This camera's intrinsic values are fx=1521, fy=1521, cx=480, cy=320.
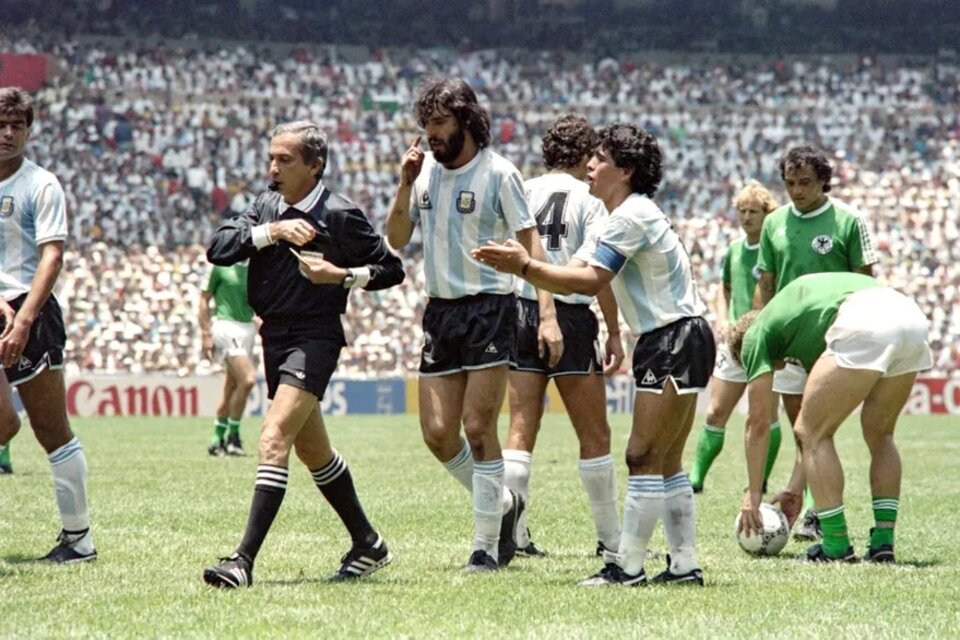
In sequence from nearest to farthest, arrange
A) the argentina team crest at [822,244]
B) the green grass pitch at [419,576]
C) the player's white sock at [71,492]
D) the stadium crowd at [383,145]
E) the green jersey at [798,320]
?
the green grass pitch at [419,576] < the player's white sock at [71,492] < the green jersey at [798,320] < the argentina team crest at [822,244] < the stadium crowd at [383,145]

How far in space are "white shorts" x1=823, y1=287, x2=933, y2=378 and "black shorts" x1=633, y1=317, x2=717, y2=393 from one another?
1.25 metres

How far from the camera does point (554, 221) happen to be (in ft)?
28.7

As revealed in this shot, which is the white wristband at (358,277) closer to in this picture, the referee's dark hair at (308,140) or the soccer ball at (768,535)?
the referee's dark hair at (308,140)

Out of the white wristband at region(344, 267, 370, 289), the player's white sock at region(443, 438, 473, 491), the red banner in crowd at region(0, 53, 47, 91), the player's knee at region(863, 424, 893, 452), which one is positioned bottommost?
the player's white sock at region(443, 438, 473, 491)

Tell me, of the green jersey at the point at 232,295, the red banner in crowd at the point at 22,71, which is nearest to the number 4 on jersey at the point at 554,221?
the green jersey at the point at 232,295

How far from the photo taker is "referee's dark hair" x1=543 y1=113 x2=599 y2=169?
8.80 meters

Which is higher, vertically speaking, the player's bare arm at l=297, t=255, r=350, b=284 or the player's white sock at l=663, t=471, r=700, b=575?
the player's bare arm at l=297, t=255, r=350, b=284

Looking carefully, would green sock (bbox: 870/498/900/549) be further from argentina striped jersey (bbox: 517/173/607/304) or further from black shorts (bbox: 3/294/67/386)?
black shorts (bbox: 3/294/67/386)

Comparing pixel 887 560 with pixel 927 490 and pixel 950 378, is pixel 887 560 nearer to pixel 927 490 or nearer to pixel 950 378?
pixel 927 490

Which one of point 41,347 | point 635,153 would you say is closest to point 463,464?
point 635,153

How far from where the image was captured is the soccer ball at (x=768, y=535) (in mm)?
8508

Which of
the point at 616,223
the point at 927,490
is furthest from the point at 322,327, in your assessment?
A: the point at 927,490

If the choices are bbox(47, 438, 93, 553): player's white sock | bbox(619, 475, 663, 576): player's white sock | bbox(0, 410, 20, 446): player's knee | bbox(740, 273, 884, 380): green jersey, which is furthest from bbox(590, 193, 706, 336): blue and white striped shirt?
bbox(0, 410, 20, 446): player's knee

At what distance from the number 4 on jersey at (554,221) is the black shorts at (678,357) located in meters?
1.70
